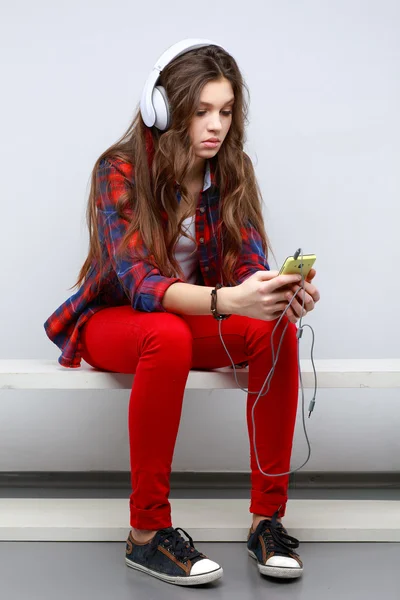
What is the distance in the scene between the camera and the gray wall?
2391 millimetres

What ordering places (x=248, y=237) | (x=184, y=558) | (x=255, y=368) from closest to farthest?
(x=184, y=558) < (x=255, y=368) < (x=248, y=237)

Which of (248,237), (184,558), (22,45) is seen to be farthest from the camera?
(22,45)

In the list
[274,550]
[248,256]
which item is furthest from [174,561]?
[248,256]

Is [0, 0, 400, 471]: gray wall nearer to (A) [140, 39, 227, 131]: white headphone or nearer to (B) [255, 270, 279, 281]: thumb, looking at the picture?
(A) [140, 39, 227, 131]: white headphone

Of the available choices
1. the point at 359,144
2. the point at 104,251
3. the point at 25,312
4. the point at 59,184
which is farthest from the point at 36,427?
the point at 359,144

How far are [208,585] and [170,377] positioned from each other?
0.41m

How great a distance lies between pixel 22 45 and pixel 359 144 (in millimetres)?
1007

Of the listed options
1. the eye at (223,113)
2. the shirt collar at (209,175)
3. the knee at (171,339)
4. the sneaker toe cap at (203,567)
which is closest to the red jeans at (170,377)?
the knee at (171,339)

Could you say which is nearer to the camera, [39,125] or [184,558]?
[184,558]

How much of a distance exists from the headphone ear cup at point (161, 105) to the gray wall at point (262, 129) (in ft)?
2.00

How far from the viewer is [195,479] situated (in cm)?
249

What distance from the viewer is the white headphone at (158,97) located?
1782 millimetres

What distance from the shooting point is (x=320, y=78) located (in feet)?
7.89

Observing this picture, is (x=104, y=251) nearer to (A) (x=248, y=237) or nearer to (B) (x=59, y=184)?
(A) (x=248, y=237)
